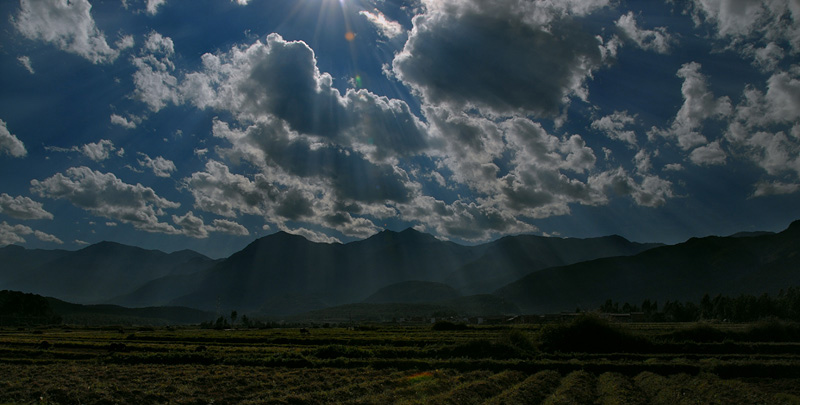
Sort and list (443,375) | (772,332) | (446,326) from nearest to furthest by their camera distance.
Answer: (443,375)
(772,332)
(446,326)

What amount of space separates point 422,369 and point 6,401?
102 ft

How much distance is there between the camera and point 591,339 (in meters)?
60.2

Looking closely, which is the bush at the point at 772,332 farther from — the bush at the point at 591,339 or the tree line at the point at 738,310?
the tree line at the point at 738,310

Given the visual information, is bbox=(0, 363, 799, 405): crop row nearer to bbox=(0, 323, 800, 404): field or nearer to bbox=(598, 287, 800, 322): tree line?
bbox=(0, 323, 800, 404): field

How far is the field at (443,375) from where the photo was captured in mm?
27188

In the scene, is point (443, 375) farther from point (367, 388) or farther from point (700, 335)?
point (700, 335)

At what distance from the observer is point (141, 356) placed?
5228 centimetres

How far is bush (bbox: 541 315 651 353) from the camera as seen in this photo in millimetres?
59031

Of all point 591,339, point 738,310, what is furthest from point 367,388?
point 738,310

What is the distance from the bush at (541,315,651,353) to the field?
13 cm

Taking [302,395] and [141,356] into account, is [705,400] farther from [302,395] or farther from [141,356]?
[141,356]

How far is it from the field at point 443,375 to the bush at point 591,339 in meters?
0.13

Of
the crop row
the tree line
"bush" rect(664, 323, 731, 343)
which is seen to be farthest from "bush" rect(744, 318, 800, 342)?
the tree line

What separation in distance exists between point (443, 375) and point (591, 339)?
106 feet
